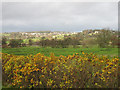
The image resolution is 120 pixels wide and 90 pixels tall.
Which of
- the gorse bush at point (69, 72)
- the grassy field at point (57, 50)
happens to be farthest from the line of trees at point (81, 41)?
the gorse bush at point (69, 72)

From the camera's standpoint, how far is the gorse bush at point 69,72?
3.06 m

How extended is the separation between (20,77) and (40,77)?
63 centimetres

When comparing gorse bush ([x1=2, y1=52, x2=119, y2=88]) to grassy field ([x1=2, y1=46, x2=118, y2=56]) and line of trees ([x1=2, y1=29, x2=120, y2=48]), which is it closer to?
grassy field ([x1=2, y1=46, x2=118, y2=56])

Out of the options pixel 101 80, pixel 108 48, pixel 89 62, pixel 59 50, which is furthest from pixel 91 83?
pixel 59 50

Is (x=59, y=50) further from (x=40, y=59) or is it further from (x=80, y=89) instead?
(x=80, y=89)

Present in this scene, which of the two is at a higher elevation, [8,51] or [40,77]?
[8,51]

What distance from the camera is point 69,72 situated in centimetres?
324

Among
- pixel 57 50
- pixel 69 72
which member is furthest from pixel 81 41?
pixel 69 72

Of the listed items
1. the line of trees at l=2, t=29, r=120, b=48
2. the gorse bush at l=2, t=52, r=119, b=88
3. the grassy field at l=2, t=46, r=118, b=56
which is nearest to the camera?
the gorse bush at l=2, t=52, r=119, b=88

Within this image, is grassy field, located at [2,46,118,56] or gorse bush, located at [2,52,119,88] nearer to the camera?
gorse bush, located at [2,52,119,88]

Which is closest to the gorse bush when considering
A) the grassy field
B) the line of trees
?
the grassy field

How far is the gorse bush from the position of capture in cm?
306

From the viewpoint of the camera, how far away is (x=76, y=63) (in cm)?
334

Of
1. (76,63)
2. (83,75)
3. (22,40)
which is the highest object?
(22,40)
